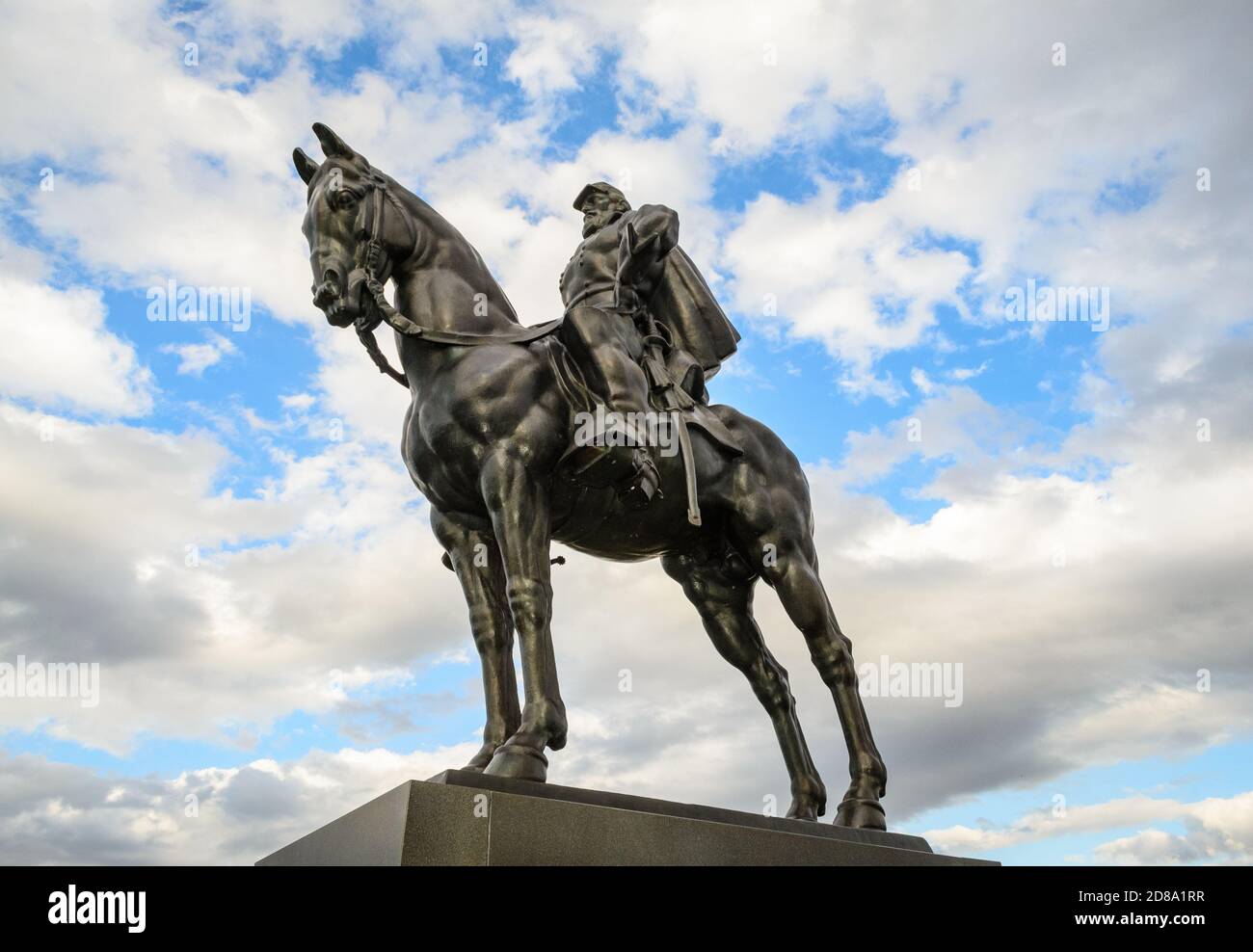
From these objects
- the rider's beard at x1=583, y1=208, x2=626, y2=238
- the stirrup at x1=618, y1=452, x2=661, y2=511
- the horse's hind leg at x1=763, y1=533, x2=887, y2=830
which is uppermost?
the rider's beard at x1=583, y1=208, x2=626, y2=238

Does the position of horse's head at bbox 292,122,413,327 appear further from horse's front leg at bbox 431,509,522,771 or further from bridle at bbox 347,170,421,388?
horse's front leg at bbox 431,509,522,771

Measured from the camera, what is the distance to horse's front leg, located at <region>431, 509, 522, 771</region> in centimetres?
844

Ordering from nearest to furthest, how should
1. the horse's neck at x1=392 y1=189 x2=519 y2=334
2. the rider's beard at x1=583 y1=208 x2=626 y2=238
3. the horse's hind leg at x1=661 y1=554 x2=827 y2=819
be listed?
the horse's neck at x1=392 y1=189 x2=519 y2=334, the horse's hind leg at x1=661 y1=554 x2=827 y2=819, the rider's beard at x1=583 y1=208 x2=626 y2=238

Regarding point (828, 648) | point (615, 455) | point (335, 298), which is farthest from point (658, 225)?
point (828, 648)

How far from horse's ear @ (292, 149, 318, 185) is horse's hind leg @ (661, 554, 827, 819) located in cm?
434

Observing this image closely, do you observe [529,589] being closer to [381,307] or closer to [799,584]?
[381,307]

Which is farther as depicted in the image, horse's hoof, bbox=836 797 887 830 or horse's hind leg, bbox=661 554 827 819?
horse's hind leg, bbox=661 554 827 819

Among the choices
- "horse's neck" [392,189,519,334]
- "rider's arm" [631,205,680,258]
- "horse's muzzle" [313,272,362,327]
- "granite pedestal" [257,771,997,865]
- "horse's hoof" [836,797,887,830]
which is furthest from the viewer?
"rider's arm" [631,205,680,258]

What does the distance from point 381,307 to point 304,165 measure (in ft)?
4.78

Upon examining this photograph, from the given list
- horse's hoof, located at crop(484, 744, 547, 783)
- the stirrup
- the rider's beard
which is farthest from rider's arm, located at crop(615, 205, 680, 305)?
horse's hoof, located at crop(484, 744, 547, 783)

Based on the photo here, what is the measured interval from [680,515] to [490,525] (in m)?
1.69

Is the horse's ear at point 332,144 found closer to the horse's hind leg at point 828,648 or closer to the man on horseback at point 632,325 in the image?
the man on horseback at point 632,325

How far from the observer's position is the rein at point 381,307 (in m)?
8.46

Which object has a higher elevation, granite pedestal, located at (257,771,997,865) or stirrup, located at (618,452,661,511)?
stirrup, located at (618,452,661,511)
